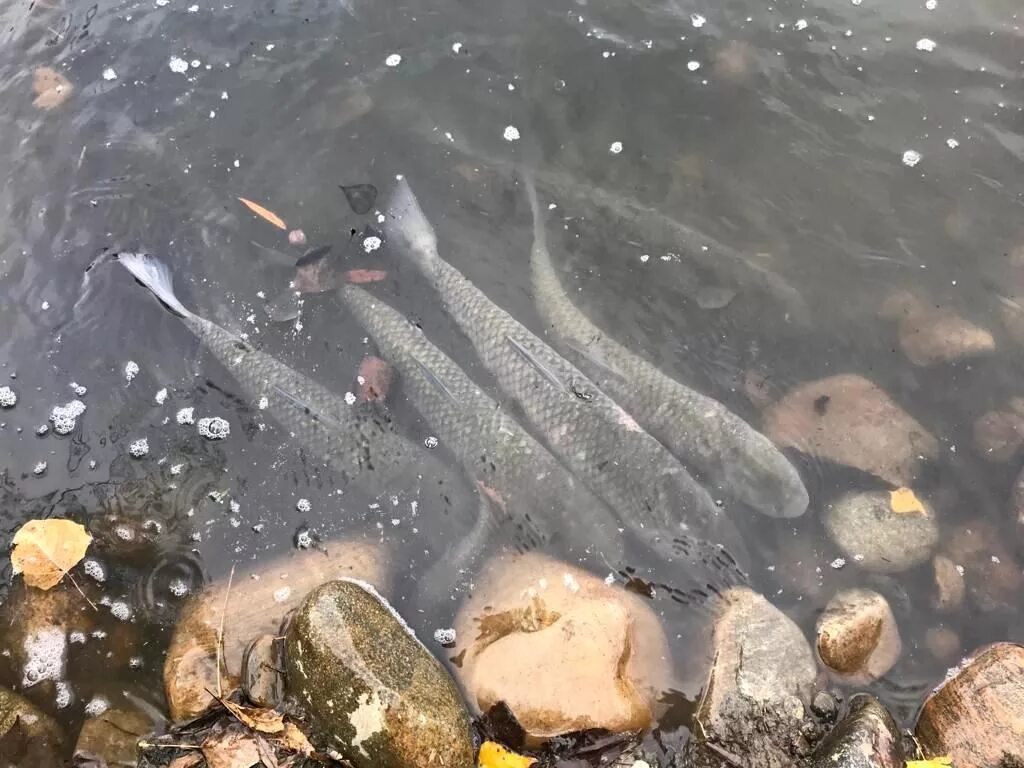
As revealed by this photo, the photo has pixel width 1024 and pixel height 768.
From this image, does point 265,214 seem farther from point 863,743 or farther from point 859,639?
point 863,743

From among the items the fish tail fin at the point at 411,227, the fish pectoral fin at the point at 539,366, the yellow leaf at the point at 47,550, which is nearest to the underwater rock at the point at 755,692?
the fish pectoral fin at the point at 539,366

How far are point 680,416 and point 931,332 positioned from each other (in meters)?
2.20

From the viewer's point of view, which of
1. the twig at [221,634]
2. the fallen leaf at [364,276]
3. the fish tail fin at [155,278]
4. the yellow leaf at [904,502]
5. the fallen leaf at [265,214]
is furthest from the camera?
the fallen leaf at [265,214]

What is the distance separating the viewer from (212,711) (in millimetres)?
4168

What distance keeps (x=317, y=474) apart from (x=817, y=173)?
5093mm

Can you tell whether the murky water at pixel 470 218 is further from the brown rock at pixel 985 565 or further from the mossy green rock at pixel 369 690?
the mossy green rock at pixel 369 690

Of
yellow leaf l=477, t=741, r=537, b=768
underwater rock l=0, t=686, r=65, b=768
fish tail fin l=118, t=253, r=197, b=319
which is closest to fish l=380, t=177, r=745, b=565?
yellow leaf l=477, t=741, r=537, b=768

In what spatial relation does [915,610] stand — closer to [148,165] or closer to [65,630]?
[65,630]

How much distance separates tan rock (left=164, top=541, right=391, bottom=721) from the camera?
432 cm

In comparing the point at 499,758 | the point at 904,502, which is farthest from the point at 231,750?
the point at 904,502

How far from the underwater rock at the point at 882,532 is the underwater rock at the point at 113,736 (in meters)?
4.63

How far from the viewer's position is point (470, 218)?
6.55 metres

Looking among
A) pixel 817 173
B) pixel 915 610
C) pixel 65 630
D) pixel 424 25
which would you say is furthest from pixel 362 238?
pixel 915 610

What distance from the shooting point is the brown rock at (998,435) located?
17.1 ft
